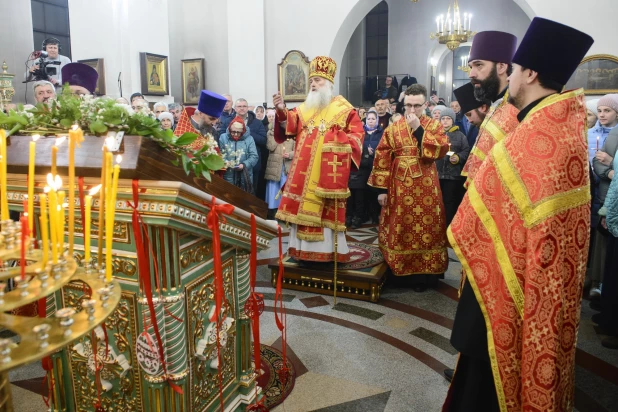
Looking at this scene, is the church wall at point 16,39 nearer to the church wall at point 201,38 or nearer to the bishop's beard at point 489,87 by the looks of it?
the church wall at point 201,38

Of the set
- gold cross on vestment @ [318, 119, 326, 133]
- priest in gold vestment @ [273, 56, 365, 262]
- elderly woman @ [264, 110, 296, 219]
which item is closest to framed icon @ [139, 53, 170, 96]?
elderly woman @ [264, 110, 296, 219]

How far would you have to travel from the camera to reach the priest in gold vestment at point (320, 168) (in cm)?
414

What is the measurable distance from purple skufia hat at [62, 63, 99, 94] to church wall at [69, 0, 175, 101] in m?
4.70

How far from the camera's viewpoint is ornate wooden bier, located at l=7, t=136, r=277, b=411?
64.7 inches

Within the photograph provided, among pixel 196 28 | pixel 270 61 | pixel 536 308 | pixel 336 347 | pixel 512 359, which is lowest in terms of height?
pixel 336 347

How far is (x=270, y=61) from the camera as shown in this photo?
1103 centimetres

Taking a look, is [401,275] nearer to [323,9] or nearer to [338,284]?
[338,284]

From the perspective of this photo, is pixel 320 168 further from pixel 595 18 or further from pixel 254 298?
pixel 595 18

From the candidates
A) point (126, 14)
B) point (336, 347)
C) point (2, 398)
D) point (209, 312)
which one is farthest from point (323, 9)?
point (2, 398)

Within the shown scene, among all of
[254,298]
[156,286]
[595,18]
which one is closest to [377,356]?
[254,298]

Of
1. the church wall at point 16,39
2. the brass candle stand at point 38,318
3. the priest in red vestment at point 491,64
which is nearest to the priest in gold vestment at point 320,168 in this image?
the priest in red vestment at point 491,64

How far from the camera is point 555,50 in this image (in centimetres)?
185

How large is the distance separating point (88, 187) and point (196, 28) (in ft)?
34.9

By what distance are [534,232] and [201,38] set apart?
35.8ft
